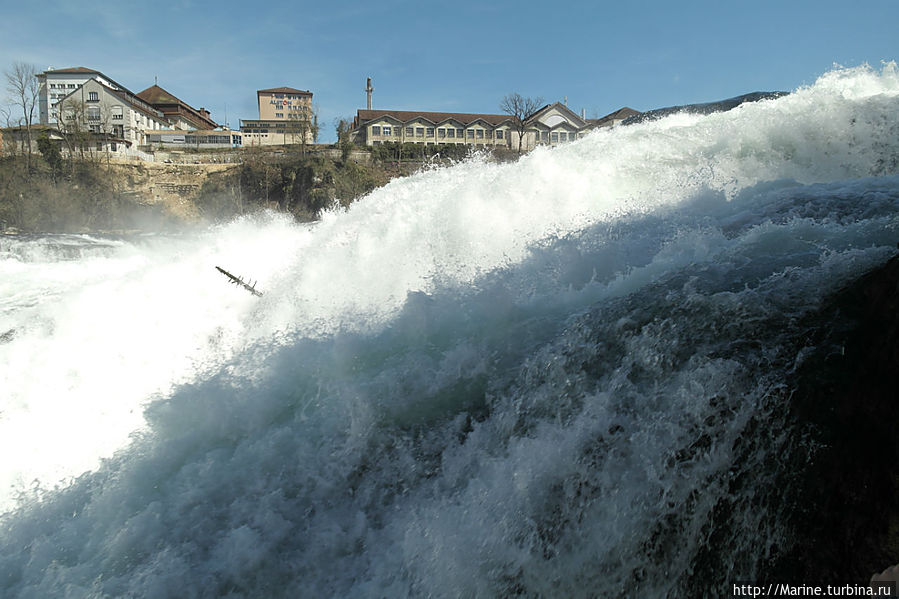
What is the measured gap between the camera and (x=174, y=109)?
6688 centimetres

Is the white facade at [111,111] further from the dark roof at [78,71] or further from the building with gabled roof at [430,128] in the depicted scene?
the building with gabled roof at [430,128]

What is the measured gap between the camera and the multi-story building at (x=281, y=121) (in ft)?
168

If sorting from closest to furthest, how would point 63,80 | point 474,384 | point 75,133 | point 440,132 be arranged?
1. point 474,384
2. point 75,133
3. point 440,132
4. point 63,80

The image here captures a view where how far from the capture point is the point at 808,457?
2.37 m

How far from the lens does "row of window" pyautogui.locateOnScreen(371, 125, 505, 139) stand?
2143 inches

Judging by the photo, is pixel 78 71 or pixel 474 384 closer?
Answer: pixel 474 384

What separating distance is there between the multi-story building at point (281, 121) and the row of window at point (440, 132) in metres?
7.24

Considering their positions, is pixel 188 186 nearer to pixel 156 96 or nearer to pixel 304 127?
pixel 304 127

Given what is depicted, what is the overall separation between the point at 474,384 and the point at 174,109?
7655cm

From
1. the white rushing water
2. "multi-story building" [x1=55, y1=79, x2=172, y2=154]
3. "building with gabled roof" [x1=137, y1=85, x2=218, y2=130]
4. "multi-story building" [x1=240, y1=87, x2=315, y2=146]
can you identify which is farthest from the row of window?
the white rushing water

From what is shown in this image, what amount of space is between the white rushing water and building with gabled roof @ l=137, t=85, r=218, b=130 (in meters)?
68.8

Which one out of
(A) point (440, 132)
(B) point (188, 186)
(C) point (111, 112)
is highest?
(C) point (111, 112)

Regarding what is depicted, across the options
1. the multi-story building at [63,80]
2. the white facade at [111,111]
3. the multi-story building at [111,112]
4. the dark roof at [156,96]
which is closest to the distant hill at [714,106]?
the multi-story building at [111,112]

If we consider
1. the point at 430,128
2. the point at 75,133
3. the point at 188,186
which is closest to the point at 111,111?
the point at 75,133
